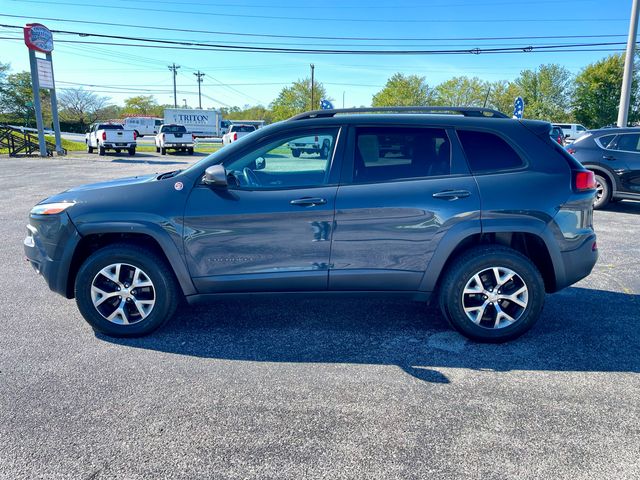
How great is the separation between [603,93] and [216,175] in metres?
56.7

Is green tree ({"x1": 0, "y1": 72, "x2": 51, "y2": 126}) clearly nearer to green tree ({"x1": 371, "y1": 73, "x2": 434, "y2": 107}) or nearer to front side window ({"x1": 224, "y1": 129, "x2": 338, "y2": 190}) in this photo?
green tree ({"x1": 371, "y1": 73, "x2": 434, "y2": 107})

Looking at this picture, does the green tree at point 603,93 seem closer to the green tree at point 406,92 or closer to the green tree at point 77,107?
the green tree at point 406,92

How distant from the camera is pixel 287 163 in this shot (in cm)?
384

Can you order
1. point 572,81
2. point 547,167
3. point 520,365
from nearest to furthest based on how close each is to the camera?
point 520,365 < point 547,167 < point 572,81

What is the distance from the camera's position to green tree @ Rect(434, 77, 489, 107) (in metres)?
58.9

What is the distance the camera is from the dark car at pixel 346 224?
3.60 m

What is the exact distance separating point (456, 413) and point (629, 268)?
170 inches

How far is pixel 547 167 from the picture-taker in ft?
12.2

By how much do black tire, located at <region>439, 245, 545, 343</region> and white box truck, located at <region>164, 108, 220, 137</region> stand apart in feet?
186

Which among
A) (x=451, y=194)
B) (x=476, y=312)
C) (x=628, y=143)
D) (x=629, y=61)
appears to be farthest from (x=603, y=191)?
(x=629, y=61)

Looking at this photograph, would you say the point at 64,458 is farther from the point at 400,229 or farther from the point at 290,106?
the point at 290,106

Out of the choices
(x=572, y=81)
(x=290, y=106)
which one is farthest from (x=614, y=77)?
(x=290, y=106)

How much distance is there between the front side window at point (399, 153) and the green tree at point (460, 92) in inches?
Result: 2336

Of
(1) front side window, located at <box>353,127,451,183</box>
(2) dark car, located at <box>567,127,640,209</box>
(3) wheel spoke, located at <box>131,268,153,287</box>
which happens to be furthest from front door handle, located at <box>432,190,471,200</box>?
(2) dark car, located at <box>567,127,640,209</box>
